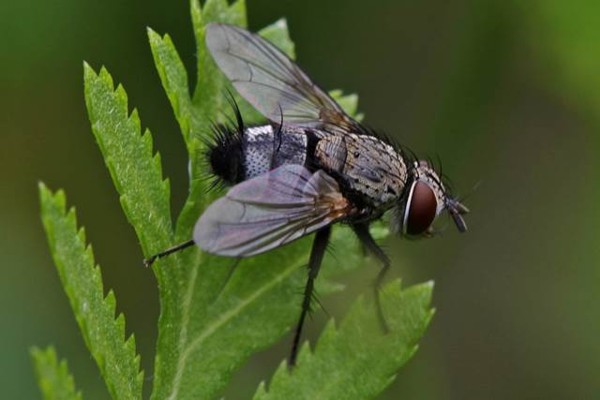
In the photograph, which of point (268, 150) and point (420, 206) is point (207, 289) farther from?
point (420, 206)

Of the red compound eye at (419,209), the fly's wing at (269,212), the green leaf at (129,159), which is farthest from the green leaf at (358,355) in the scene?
the red compound eye at (419,209)

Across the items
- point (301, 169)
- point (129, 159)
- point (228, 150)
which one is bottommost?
point (301, 169)

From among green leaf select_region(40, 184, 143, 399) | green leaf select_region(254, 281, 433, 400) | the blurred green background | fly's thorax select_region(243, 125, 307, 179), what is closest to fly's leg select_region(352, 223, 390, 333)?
fly's thorax select_region(243, 125, 307, 179)

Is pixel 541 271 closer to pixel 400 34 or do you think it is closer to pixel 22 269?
pixel 400 34

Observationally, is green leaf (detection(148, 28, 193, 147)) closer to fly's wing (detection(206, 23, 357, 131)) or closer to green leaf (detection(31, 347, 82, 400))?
fly's wing (detection(206, 23, 357, 131))

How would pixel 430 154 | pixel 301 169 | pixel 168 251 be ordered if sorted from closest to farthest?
pixel 168 251 < pixel 301 169 < pixel 430 154

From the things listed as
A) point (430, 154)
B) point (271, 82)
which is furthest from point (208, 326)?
point (430, 154)


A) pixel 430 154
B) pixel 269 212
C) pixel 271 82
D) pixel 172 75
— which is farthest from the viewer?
pixel 430 154

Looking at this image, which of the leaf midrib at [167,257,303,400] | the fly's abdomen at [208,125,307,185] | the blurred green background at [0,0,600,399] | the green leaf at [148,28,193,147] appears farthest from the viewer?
the blurred green background at [0,0,600,399]
